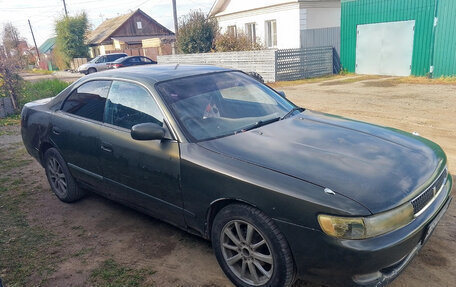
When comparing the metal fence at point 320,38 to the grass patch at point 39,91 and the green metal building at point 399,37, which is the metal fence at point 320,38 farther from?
the grass patch at point 39,91

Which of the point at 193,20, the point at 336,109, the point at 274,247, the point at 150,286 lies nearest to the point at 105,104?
the point at 150,286

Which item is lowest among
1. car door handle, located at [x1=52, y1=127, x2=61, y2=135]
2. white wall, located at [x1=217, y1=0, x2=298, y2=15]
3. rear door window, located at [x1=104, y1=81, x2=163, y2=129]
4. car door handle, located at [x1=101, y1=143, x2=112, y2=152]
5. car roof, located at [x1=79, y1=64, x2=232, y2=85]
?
car door handle, located at [x1=101, y1=143, x2=112, y2=152]

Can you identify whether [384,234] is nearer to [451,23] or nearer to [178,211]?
→ [178,211]

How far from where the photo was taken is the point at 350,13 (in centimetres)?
1655

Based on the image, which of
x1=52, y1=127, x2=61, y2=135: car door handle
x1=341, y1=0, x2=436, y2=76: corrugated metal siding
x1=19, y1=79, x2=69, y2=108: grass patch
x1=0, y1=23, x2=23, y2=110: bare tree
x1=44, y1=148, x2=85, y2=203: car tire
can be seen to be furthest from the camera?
x1=341, y1=0, x2=436, y2=76: corrugated metal siding

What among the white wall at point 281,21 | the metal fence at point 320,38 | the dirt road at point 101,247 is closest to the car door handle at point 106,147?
the dirt road at point 101,247

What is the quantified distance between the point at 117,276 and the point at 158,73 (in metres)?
1.99

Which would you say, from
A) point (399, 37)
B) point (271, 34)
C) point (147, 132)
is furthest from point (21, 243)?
point (271, 34)

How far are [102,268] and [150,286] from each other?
22.4 inches

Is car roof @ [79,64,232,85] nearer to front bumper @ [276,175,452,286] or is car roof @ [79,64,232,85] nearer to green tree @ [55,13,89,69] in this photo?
front bumper @ [276,175,452,286]

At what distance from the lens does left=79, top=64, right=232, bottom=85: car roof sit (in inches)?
144

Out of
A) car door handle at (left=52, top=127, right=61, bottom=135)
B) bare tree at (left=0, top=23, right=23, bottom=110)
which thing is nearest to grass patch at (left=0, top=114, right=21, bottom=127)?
bare tree at (left=0, top=23, right=23, bottom=110)

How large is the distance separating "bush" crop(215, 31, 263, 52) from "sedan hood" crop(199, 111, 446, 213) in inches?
703

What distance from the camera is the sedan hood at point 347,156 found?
7.83ft
